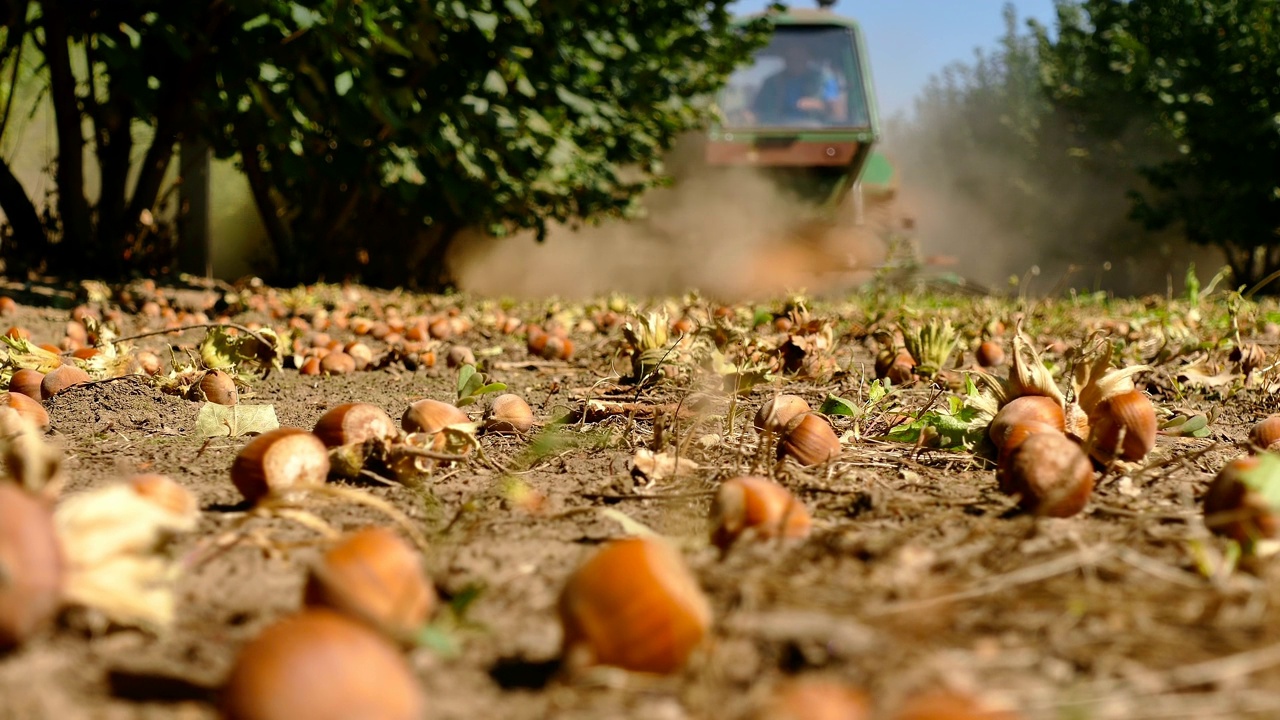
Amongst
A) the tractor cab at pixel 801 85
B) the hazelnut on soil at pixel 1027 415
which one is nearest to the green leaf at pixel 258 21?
the hazelnut on soil at pixel 1027 415

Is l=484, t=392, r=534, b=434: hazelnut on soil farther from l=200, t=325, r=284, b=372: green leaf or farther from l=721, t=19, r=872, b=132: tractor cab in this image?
l=721, t=19, r=872, b=132: tractor cab

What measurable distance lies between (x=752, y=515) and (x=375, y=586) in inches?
19.5

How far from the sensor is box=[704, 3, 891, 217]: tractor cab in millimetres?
12102

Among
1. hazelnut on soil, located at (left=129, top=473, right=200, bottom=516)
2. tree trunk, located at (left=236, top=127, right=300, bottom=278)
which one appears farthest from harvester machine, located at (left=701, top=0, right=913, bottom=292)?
hazelnut on soil, located at (left=129, top=473, right=200, bottom=516)

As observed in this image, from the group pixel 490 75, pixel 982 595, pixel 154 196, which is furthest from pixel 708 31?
pixel 982 595

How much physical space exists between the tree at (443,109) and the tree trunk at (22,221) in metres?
1.35

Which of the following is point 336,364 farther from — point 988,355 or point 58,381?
point 988,355

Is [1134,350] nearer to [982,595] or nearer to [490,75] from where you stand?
[982,595]

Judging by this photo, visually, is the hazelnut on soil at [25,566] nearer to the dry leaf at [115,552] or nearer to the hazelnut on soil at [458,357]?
the dry leaf at [115,552]

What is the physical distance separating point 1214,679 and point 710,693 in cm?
42

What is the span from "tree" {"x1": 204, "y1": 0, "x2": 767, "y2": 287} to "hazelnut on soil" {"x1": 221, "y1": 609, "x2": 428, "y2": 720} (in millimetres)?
4364

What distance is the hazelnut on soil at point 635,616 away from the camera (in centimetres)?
89

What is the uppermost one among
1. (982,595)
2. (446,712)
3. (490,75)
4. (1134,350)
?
(490,75)

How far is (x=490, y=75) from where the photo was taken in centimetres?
649
